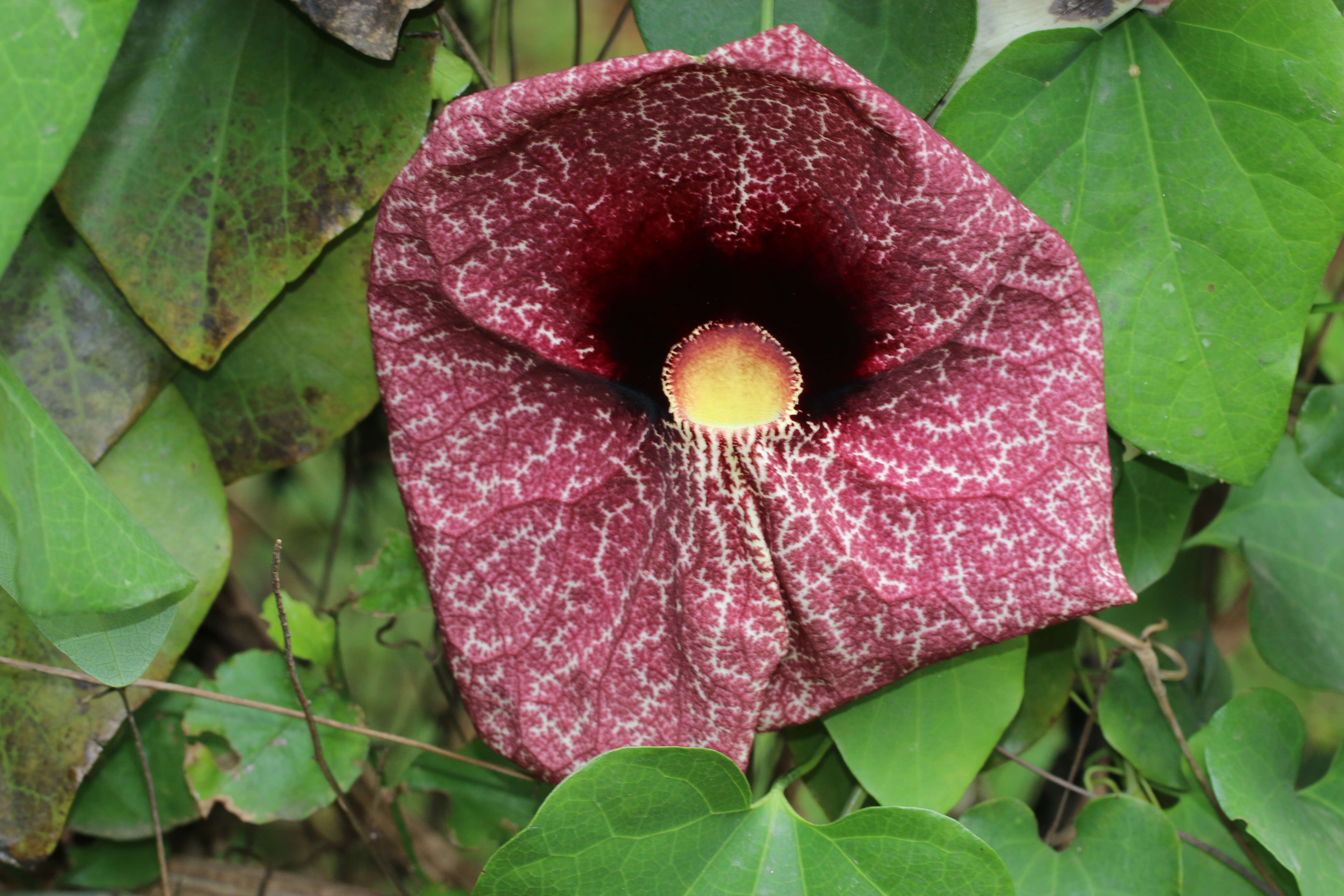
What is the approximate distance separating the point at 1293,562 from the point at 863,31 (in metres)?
0.68

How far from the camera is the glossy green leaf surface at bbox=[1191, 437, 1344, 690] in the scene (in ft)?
3.17

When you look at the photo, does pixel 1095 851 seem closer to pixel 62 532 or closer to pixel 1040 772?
pixel 1040 772

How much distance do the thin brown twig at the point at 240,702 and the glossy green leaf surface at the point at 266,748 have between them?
0.03 meters

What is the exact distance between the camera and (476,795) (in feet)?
3.36

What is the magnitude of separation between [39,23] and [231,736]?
60cm

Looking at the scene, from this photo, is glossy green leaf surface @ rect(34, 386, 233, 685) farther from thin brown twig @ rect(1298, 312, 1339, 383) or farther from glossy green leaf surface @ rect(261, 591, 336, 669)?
thin brown twig @ rect(1298, 312, 1339, 383)

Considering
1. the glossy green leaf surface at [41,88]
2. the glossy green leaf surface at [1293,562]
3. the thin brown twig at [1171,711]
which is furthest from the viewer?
the glossy green leaf surface at [1293,562]

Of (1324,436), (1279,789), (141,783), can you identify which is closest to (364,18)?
(141,783)

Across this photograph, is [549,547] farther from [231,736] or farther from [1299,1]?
[1299,1]

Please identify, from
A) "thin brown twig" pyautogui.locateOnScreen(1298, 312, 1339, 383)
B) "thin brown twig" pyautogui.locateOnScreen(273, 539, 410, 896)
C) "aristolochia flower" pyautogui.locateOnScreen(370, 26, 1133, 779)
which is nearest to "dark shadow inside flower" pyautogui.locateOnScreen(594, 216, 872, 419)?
"aristolochia flower" pyautogui.locateOnScreen(370, 26, 1133, 779)

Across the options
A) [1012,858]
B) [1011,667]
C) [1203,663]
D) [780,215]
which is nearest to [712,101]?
[780,215]

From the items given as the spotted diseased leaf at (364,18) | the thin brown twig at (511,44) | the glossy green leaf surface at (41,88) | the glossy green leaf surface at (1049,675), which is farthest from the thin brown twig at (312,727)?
the glossy green leaf surface at (1049,675)

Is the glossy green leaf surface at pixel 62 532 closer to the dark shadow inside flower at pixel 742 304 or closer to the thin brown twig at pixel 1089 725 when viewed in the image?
the dark shadow inside flower at pixel 742 304

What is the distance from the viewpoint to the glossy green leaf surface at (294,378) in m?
0.86
